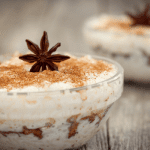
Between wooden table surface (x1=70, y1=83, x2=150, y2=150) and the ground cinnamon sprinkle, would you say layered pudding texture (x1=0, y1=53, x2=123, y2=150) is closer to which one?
the ground cinnamon sprinkle

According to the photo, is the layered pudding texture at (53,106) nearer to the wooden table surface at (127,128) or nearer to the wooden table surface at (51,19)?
the wooden table surface at (127,128)

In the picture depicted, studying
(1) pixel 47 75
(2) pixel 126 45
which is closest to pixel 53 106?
(1) pixel 47 75

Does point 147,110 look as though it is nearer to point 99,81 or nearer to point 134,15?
point 99,81

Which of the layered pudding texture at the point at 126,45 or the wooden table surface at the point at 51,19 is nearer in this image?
the layered pudding texture at the point at 126,45

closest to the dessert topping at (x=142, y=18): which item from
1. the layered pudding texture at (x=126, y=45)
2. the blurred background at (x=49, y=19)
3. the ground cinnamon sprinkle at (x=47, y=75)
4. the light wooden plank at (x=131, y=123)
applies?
the layered pudding texture at (x=126, y=45)

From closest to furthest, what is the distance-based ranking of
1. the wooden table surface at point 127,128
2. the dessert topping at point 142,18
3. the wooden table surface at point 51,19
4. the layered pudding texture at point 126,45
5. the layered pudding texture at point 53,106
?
the layered pudding texture at point 53,106 < the wooden table surface at point 127,128 < the layered pudding texture at point 126,45 < the dessert topping at point 142,18 < the wooden table surface at point 51,19

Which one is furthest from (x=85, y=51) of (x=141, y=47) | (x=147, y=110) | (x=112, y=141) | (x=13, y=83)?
(x=13, y=83)

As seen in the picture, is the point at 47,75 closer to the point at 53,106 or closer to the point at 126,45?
→ the point at 53,106
